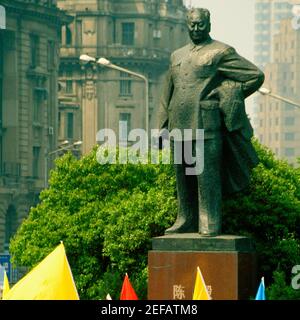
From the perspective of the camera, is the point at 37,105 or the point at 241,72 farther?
the point at 37,105

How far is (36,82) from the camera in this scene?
151 meters

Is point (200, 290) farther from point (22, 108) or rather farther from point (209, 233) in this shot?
point (22, 108)

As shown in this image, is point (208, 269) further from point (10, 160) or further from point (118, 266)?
point (10, 160)

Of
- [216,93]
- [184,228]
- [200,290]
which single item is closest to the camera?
[200,290]

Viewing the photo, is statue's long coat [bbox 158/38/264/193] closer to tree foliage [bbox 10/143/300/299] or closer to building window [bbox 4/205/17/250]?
tree foliage [bbox 10/143/300/299]

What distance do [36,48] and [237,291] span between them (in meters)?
120

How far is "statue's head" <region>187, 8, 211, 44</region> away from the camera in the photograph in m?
34.2

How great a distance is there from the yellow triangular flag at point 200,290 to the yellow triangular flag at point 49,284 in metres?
1.92

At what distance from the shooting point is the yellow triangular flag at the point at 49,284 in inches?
1222

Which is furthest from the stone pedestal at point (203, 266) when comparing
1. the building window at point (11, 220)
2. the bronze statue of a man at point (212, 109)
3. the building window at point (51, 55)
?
the building window at point (51, 55)

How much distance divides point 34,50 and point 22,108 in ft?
18.1

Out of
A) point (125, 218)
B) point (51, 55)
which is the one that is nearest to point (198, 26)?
point (125, 218)

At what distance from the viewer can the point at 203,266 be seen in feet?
110
